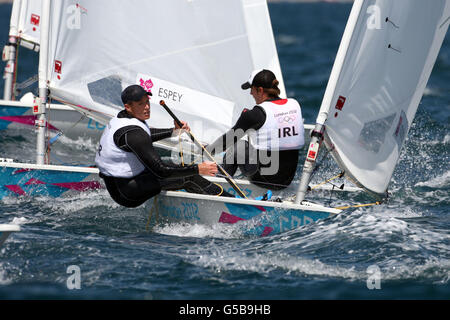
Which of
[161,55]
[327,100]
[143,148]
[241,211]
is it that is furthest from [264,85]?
[161,55]

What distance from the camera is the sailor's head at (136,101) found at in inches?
182

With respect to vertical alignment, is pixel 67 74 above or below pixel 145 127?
above

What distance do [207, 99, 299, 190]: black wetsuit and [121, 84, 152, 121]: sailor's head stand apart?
701mm

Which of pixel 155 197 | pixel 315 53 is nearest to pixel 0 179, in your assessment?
pixel 155 197

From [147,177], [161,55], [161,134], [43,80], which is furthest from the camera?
[161,55]

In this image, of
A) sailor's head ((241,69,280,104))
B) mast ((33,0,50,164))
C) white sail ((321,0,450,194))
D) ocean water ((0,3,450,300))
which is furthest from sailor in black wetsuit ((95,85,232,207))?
mast ((33,0,50,164))

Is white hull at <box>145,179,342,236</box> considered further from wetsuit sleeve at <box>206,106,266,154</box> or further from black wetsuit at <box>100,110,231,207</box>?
wetsuit sleeve at <box>206,106,266,154</box>

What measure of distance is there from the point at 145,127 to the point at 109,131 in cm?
24

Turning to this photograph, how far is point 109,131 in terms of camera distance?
4.68m

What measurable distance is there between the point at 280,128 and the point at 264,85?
1.08 ft

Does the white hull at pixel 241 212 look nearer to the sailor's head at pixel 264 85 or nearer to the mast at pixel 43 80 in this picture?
the sailor's head at pixel 264 85

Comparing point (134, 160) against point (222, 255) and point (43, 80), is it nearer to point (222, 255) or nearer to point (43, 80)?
point (222, 255)

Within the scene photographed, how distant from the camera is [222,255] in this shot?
4379 mm
